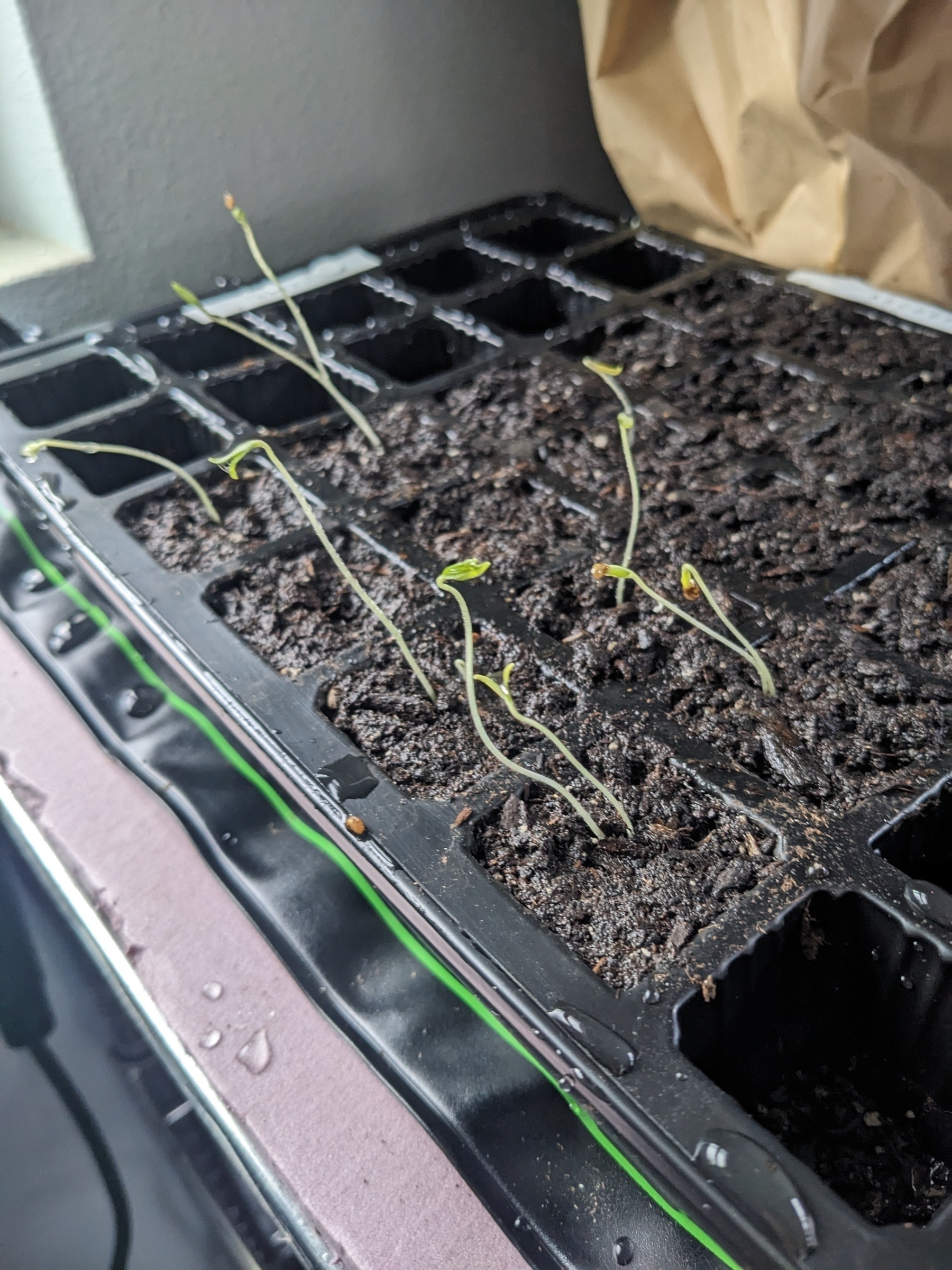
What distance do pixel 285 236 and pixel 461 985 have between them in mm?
1247

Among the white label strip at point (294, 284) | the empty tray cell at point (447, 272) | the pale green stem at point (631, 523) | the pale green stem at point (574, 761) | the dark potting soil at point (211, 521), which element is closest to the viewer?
the pale green stem at point (574, 761)

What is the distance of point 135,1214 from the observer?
23.3 inches

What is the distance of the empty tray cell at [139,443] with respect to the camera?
116cm

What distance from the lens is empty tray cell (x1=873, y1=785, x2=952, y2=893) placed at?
0.66 m

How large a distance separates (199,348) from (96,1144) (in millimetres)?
999

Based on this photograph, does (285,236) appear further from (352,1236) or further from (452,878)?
(352,1236)

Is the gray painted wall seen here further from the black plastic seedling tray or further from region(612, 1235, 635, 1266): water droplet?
region(612, 1235, 635, 1266): water droplet

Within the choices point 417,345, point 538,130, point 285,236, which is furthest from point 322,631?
point 538,130

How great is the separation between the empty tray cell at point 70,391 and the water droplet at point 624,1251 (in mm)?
1067

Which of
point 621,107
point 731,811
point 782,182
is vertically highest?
point 621,107

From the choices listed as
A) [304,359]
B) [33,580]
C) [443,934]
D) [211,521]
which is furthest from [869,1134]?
[304,359]

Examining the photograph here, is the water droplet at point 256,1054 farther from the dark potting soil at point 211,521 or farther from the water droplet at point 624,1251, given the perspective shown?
the dark potting soil at point 211,521

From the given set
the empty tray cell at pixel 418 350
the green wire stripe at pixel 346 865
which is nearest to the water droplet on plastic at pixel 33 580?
the green wire stripe at pixel 346 865

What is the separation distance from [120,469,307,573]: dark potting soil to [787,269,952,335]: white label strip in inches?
29.8
